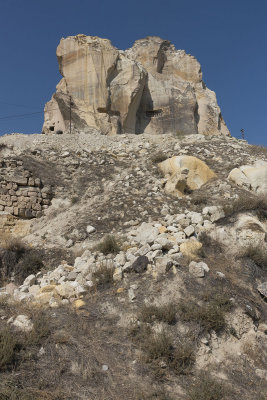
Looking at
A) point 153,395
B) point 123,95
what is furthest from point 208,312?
point 123,95

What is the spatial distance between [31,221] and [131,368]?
595cm

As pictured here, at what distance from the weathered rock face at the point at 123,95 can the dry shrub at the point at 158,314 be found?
1286cm

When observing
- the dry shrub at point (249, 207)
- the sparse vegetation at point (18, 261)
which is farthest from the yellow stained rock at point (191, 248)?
the sparse vegetation at point (18, 261)

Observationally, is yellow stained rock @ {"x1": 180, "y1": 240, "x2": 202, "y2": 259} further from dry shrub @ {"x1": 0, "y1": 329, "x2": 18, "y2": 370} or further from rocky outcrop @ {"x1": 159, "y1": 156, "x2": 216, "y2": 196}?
dry shrub @ {"x1": 0, "y1": 329, "x2": 18, "y2": 370}

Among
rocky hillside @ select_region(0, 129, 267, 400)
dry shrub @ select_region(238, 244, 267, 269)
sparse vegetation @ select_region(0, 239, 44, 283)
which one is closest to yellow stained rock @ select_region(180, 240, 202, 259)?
rocky hillside @ select_region(0, 129, 267, 400)

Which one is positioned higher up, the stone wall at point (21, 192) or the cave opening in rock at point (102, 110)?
the cave opening in rock at point (102, 110)

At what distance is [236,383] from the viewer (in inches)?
142

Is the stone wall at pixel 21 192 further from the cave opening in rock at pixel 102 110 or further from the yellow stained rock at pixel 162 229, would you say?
the cave opening in rock at pixel 102 110

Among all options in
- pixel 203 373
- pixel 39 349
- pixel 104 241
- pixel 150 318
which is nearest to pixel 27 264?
pixel 104 241

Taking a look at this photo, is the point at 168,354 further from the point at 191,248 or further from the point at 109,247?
the point at 109,247

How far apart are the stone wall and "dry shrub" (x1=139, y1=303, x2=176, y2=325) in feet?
17.9

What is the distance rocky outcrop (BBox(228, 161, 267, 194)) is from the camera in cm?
845

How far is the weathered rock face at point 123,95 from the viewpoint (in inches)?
638

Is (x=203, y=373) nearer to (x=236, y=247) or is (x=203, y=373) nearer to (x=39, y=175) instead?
(x=236, y=247)
